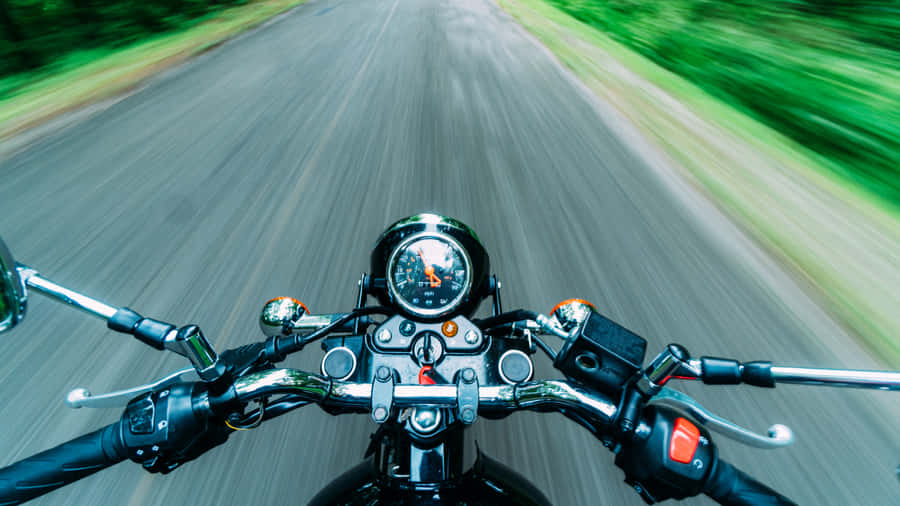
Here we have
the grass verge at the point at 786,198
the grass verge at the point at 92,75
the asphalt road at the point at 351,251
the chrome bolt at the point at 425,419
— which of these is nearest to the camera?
the chrome bolt at the point at 425,419

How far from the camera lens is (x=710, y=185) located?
171 inches

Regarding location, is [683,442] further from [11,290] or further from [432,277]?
[11,290]

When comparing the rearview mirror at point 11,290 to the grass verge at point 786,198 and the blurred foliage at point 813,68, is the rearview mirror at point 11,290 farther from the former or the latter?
the blurred foliage at point 813,68

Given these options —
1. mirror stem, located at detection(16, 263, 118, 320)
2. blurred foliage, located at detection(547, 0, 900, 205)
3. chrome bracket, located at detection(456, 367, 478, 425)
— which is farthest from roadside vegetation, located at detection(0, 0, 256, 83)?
blurred foliage, located at detection(547, 0, 900, 205)

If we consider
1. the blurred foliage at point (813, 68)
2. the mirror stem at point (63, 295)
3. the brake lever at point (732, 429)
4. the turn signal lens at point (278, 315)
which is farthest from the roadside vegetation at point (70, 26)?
the blurred foliage at point (813, 68)

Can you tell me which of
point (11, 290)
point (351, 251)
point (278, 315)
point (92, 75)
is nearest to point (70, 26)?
point (92, 75)

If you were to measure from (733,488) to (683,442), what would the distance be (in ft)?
0.37

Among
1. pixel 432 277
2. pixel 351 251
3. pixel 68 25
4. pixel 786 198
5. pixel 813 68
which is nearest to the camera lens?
pixel 432 277

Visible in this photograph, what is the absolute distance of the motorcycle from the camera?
81 centimetres

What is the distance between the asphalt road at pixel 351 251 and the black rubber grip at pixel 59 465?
129 centimetres

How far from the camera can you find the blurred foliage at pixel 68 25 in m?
7.54

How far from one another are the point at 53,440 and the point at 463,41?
950 cm

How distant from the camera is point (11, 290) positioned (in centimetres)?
82

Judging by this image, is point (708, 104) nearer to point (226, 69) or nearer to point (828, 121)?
point (828, 121)
